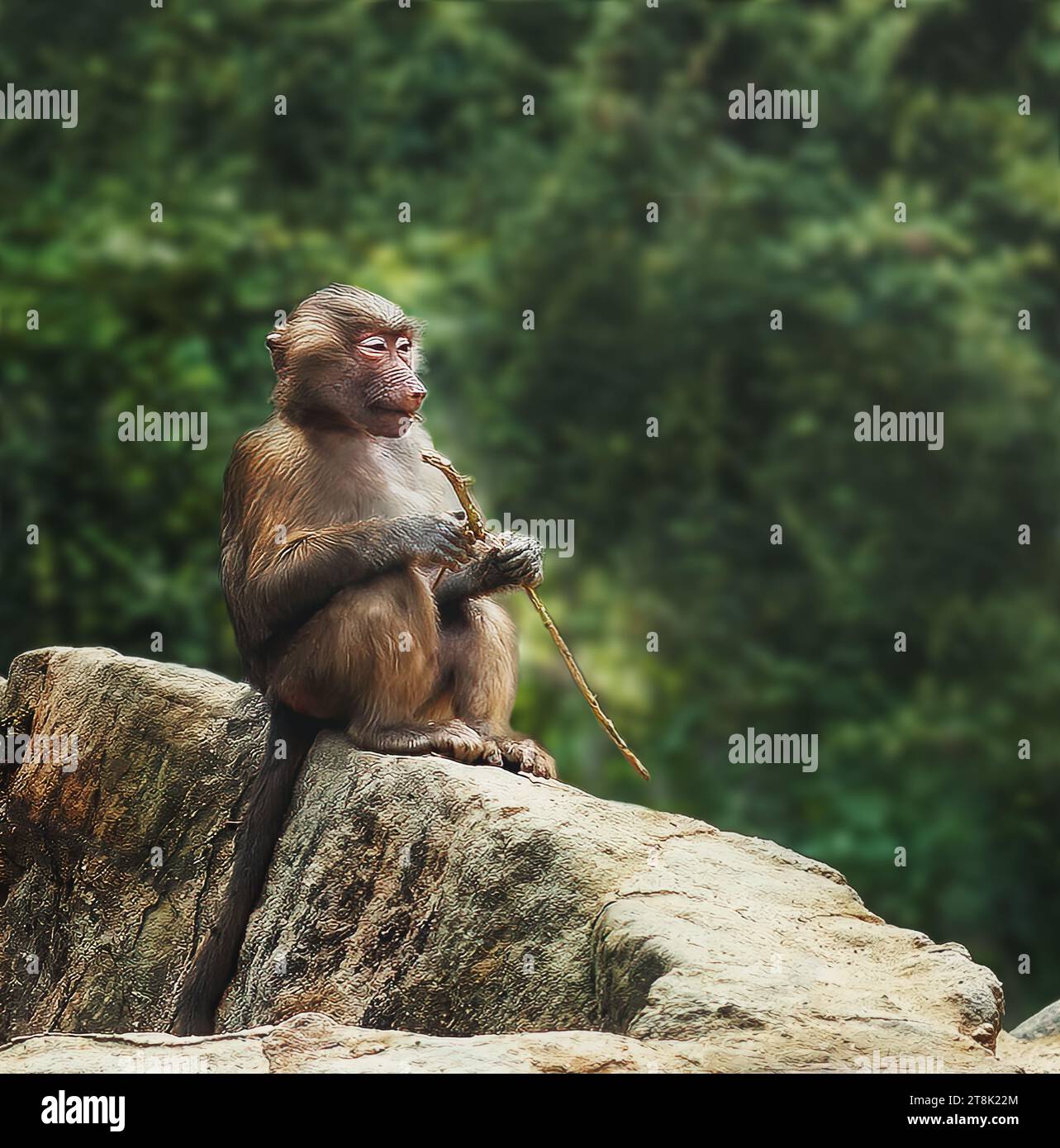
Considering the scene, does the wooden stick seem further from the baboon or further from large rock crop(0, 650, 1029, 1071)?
large rock crop(0, 650, 1029, 1071)

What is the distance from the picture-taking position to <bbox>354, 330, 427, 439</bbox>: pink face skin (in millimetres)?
6199

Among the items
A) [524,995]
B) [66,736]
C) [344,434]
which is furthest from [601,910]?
[66,736]

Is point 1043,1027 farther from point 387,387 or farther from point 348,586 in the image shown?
point 387,387

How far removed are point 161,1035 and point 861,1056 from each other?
1.81 metres

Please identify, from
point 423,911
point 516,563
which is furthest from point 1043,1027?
point 516,563

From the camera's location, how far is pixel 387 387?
6203 millimetres

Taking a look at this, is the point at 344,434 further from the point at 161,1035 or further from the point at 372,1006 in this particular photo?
the point at 161,1035

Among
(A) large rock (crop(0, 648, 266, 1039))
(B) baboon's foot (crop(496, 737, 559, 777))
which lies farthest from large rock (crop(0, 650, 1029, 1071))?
(B) baboon's foot (crop(496, 737, 559, 777))

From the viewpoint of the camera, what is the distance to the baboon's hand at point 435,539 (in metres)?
5.93

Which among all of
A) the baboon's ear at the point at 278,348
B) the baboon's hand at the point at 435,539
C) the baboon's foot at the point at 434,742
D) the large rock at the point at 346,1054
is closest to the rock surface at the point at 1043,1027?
the baboon's foot at the point at 434,742

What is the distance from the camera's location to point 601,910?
17.0ft

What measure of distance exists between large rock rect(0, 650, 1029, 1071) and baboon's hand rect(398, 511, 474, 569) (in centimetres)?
69

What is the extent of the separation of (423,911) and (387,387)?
185 centimetres

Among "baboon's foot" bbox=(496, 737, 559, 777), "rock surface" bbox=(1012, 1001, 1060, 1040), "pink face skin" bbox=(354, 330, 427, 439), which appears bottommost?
"rock surface" bbox=(1012, 1001, 1060, 1040)
